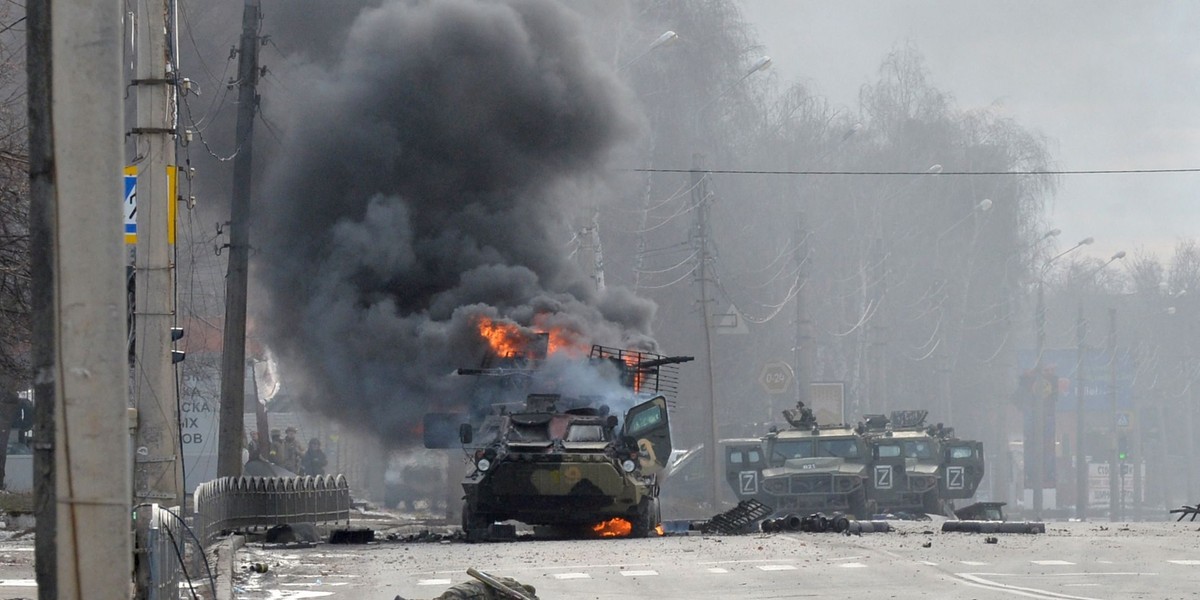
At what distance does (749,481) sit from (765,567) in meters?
16.5

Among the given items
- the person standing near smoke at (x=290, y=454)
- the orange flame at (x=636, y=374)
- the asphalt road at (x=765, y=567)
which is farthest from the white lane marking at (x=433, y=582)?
the person standing near smoke at (x=290, y=454)

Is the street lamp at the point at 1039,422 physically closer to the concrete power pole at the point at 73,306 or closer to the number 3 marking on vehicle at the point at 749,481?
the number 3 marking on vehicle at the point at 749,481

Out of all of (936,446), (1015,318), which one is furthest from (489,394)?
(1015,318)

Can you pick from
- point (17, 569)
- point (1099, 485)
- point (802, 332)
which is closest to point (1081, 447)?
point (1099, 485)

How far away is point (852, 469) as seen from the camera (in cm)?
2914

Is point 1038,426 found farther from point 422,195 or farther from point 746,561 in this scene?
point 746,561

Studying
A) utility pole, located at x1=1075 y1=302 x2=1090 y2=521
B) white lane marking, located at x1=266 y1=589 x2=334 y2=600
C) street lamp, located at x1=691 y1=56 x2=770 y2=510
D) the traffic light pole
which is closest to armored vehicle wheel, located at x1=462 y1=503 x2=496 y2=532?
white lane marking, located at x1=266 y1=589 x2=334 y2=600

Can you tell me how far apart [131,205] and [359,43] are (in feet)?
40.6

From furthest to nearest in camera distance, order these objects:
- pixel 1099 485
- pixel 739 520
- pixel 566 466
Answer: pixel 1099 485 → pixel 739 520 → pixel 566 466

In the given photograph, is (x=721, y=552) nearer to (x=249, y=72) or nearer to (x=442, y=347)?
(x=442, y=347)

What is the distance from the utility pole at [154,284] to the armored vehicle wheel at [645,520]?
5.43 metres

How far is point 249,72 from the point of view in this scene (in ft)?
81.9

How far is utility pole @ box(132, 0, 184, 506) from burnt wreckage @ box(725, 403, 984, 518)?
15.0 metres

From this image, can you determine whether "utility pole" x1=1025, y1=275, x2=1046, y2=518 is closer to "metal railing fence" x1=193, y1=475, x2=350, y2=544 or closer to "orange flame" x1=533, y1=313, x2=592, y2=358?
"orange flame" x1=533, y1=313, x2=592, y2=358
